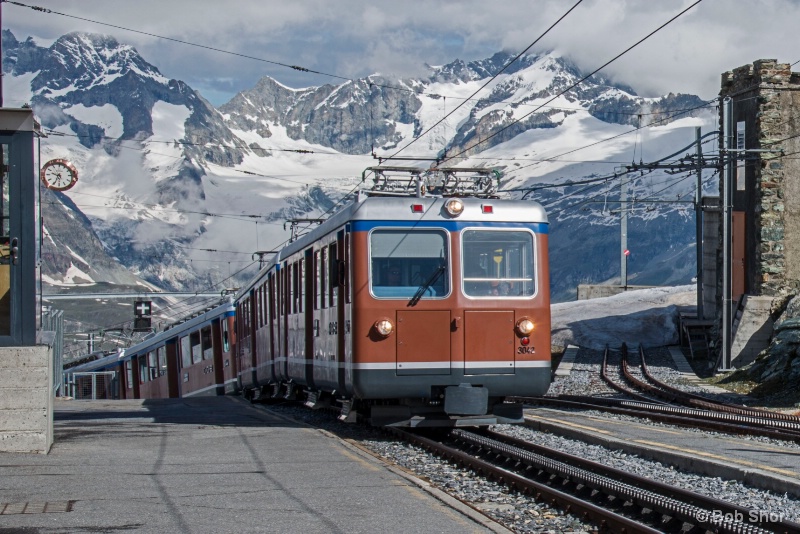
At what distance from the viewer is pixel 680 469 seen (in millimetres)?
11250

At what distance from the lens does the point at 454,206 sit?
1409cm

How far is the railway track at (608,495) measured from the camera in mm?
7914

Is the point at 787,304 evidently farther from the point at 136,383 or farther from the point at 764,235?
the point at 136,383

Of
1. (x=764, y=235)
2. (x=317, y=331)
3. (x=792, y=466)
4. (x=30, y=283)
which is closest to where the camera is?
(x=792, y=466)

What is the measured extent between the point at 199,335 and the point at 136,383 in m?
7.37

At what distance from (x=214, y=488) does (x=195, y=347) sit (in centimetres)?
2524

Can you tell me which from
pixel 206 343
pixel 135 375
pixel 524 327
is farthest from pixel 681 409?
pixel 135 375

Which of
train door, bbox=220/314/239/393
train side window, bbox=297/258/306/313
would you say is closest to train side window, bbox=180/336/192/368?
train door, bbox=220/314/239/393

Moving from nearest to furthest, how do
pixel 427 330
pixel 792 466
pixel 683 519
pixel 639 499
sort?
pixel 683 519 → pixel 639 499 → pixel 792 466 → pixel 427 330

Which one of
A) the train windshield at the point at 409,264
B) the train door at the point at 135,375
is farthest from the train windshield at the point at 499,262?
the train door at the point at 135,375

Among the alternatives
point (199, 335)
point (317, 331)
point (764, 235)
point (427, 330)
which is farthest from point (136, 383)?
point (427, 330)

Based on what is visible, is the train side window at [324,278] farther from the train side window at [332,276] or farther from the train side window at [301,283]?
the train side window at [301,283]

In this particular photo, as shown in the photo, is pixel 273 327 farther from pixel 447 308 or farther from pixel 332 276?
pixel 447 308

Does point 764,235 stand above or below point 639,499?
above
